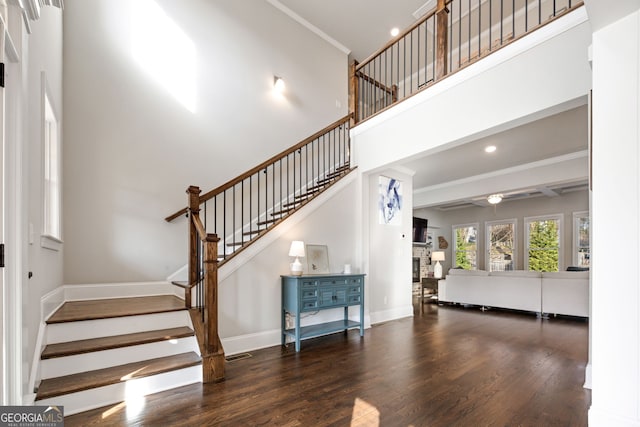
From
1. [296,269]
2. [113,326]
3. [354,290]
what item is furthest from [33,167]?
[354,290]

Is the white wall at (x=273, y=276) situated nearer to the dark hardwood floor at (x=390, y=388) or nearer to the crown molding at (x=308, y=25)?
the dark hardwood floor at (x=390, y=388)

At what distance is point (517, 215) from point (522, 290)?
202 inches

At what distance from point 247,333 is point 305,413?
1.63 metres

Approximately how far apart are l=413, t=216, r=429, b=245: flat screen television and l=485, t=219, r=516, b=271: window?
2300 mm

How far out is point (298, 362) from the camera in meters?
3.40

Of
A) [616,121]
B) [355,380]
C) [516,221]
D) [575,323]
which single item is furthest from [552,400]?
[516,221]

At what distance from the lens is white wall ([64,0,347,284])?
12.6ft

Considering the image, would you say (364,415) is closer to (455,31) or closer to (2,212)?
(2,212)

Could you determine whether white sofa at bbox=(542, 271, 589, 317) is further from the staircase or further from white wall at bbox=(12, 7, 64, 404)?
white wall at bbox=(12, 7, 64, 404)

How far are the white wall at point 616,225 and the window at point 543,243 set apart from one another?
903cm

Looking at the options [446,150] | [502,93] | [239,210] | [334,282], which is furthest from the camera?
[446,150]

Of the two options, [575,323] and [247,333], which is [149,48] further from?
[575,323]

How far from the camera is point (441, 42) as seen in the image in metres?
3.99

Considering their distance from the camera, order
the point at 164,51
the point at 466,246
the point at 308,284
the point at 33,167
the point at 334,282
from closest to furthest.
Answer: the point at 33,167 < the point at 308,284 < the point at 334,282 < the point at 164,51 < the point at 466,246
